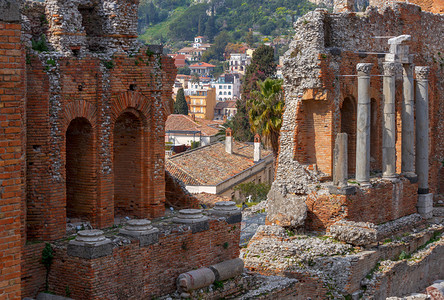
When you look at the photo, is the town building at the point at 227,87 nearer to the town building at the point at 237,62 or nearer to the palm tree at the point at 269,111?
the town building at the point at 237,62

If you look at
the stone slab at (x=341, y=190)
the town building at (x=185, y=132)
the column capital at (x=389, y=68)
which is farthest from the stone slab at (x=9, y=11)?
the town building at (x=185, y=132)

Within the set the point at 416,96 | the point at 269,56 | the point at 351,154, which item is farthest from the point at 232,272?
the point at 269,56

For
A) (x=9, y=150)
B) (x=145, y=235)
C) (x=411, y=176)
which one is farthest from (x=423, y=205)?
(x=9, y=150)

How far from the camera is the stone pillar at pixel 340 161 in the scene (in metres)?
21.7

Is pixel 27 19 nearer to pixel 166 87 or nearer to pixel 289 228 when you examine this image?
pixel 166 87

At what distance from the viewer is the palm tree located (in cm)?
3641

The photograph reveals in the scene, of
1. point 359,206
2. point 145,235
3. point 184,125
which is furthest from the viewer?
point 184,125

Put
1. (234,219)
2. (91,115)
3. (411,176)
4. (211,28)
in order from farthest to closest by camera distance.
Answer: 1. (211,28)
2. (411,176)
3. (234,219)
4. (91,115)

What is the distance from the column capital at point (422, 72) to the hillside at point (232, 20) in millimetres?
159929

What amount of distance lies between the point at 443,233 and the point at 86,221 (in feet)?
46.6

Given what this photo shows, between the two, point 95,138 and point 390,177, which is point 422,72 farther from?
point 95,138

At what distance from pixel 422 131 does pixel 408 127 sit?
1.05 metres

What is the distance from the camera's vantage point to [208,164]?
4253cm

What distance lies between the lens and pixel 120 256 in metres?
14.0
